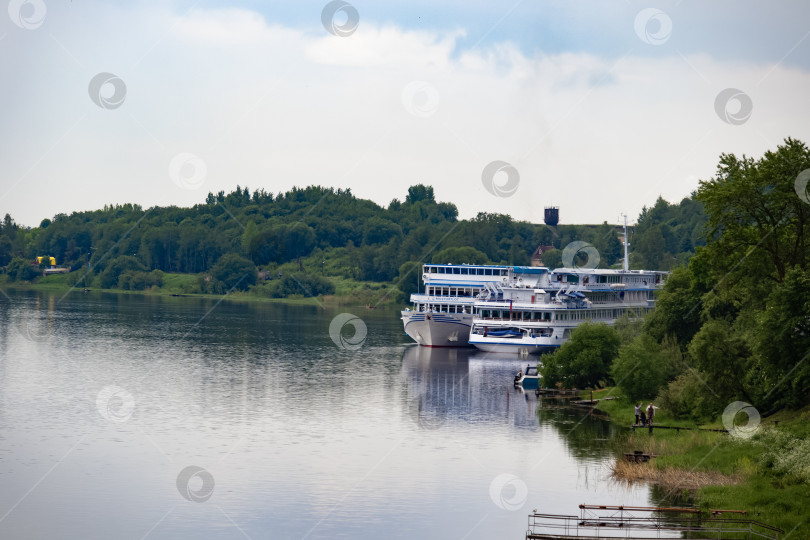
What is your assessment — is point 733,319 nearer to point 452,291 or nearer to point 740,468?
point 740,468

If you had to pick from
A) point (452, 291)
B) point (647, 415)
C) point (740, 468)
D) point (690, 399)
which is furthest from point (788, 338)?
point (452, 291)

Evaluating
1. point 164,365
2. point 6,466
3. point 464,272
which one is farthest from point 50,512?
point 464,272

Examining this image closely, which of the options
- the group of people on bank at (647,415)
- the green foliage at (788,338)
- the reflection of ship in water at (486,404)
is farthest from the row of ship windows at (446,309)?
the green foliage at (788,338)

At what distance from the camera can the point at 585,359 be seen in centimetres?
7538

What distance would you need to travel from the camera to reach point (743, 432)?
5041 cm

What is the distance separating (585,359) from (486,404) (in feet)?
27.1

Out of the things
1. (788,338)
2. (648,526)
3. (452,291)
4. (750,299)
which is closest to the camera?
(648,526)

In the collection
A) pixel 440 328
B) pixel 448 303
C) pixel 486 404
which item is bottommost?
pixel 486 404

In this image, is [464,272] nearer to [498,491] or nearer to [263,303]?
[498,491]

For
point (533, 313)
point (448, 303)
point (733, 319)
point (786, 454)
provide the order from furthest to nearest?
point (448, 303)
point (533, 313)
point (733, 319)
point (786, 454)

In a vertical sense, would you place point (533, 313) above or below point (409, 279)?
below

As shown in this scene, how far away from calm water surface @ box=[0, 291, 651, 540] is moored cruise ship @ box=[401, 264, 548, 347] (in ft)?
24.3

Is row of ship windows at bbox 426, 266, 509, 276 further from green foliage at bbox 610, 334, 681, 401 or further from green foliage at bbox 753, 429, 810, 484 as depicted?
green foliage at bbox 753, 429, 810, 484

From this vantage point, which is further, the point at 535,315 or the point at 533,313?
the point at 535,315
